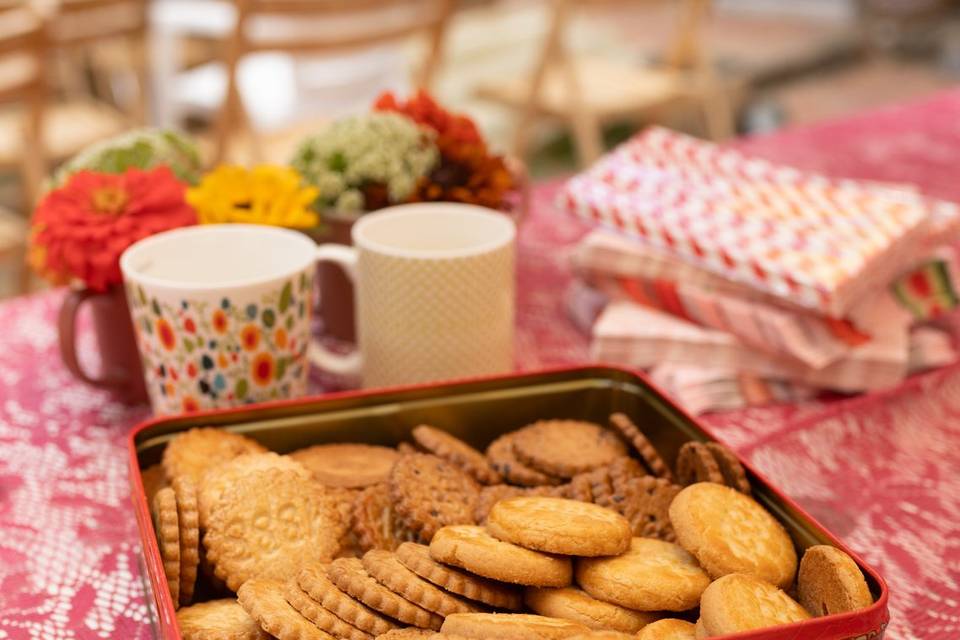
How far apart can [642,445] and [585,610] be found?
166mm

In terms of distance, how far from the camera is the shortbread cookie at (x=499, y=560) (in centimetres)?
49

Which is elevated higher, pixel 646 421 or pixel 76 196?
pixel 76 196

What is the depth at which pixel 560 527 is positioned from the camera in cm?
51

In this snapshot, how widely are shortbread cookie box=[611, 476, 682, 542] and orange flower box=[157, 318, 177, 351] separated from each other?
319 mm

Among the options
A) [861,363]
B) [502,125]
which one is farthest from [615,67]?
[861,363]

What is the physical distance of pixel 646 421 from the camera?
0.68 metres

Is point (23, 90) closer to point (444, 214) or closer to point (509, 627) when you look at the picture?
point (444, 214)

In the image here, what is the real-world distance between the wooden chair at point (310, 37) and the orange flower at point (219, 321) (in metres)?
1.35

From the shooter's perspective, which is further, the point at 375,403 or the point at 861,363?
the point at 861,363

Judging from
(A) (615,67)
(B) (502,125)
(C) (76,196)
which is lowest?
(B) (502,125)

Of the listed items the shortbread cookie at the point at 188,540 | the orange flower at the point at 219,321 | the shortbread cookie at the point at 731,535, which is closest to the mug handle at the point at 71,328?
the orange flower at the point at 219,321

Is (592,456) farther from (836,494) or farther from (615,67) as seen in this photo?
(615,67)

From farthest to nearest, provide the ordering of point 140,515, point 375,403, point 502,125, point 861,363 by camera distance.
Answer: point 502,125 → point 861,363 → point 375,403 → point 140,515

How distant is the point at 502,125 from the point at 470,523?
10.7ft
